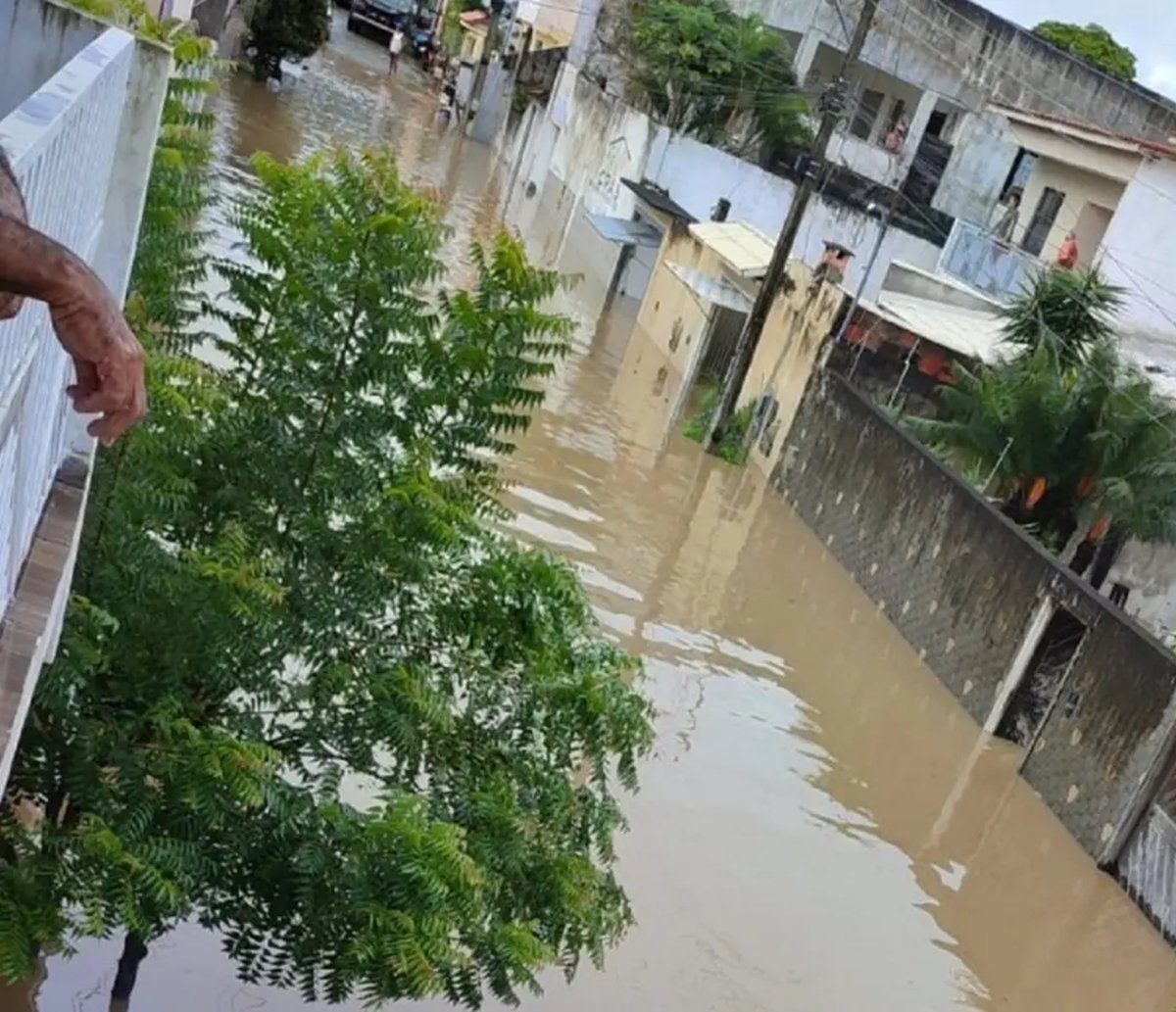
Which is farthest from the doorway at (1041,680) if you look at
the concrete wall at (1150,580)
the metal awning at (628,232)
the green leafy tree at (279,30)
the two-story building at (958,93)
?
the green leafy tree at (279,30)

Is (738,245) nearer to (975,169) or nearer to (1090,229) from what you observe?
(1090,229)

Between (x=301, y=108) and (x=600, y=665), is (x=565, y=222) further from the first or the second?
(x=600, y=665)

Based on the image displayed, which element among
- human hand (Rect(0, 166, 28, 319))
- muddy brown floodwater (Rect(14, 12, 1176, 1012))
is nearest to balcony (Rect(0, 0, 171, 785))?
human hand (Rect(0, 166, 28, 319))

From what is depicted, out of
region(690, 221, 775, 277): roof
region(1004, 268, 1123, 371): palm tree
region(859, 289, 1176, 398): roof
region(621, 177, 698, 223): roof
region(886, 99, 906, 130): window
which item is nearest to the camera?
region(1004, 268, 1123, 371): palm tree

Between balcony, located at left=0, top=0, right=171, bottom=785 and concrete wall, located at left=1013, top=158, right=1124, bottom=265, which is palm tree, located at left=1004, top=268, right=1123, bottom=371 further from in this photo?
balcony, located at left=0, top=0, right=171, bottom=785

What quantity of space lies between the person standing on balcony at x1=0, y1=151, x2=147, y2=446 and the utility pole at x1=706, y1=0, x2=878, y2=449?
15842mm

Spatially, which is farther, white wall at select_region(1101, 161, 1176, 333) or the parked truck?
the parked truck

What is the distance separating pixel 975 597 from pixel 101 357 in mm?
12354

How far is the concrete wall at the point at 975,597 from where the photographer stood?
451 inches

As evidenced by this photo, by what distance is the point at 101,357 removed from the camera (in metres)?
2.57

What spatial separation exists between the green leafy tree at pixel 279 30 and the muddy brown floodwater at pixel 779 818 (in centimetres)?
2035

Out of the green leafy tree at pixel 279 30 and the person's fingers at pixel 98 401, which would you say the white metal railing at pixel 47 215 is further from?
the green leafy tree at pixel 279 30

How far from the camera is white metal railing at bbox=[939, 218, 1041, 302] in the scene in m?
22.5

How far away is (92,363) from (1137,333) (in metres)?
18.4
